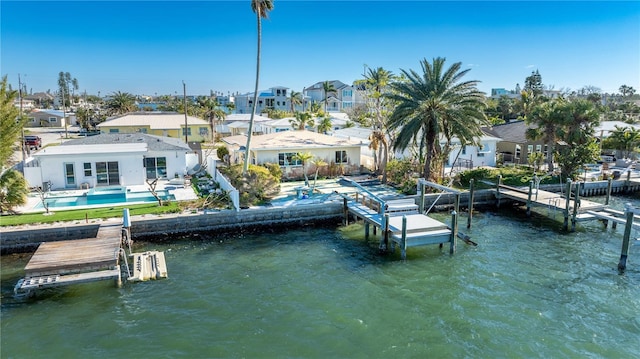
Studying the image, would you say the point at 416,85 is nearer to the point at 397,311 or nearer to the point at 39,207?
the point at 397,311

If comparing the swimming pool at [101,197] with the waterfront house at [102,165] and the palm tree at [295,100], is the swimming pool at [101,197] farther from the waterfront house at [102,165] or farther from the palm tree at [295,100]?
the palm tree at [295,100]

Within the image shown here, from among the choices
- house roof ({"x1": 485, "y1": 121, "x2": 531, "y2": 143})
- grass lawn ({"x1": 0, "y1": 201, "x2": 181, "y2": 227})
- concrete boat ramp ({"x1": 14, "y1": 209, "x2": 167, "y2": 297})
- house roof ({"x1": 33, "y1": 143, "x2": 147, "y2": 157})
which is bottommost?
concrete boat ramp ({"x1": 14, "y1": 209, "x2": 167, "y2": 297})

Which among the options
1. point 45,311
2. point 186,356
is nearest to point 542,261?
point 186,356

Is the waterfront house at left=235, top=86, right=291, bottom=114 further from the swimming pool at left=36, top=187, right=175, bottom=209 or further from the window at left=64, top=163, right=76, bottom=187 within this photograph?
the swimming pool at left=36, top=187, right=175, bottom=209

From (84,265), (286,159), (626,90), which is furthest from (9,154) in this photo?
(626,90)

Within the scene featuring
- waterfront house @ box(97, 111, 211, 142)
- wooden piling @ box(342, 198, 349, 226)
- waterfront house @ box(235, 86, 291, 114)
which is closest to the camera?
wooden piling @ box(342, 198, 349, 226)

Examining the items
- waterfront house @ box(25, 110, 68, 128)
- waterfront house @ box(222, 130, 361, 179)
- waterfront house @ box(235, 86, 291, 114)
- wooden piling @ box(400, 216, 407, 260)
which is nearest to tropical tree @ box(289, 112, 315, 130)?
waterfront house @ box(222, 130, 361, 179)
